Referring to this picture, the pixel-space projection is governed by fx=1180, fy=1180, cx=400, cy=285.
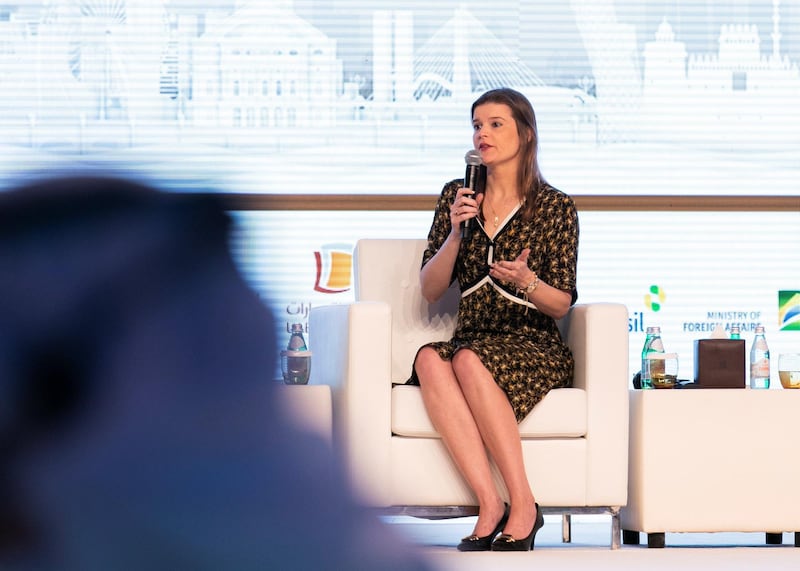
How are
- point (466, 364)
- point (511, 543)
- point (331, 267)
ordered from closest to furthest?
point (511, 543) → point (466, 364) → point (331, 267)

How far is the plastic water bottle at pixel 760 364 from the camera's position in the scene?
3441 millimetres

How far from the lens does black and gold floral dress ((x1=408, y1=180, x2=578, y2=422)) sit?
3.11 meters

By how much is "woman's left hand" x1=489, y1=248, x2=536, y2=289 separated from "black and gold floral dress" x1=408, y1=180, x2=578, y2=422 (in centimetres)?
14

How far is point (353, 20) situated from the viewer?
187 inches

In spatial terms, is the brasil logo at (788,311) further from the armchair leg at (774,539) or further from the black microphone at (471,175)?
the black microphone at (471,175)

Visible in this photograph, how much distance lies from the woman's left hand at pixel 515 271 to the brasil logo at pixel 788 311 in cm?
214

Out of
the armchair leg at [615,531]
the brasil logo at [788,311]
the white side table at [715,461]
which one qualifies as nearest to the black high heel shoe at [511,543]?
the armchair leg at [615,531]

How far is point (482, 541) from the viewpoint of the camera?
290 cm

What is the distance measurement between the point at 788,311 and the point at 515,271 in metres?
2.22

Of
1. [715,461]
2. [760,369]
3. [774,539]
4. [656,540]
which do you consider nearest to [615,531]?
[656,540]

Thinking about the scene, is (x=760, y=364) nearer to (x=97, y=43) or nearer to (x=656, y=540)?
(x=656, y=540)

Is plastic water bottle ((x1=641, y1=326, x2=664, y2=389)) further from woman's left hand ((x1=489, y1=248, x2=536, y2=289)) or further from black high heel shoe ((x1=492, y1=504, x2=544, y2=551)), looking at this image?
black high heel shoe ((x1=492, y1=504, x2=544, y2=551))

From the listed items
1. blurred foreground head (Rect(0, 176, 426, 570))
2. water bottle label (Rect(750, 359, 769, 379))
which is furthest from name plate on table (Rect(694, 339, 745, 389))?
blurred foreground head (Rect(0, 176, 426, 570))

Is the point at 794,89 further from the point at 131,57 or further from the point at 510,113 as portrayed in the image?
the point at 131,57
